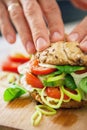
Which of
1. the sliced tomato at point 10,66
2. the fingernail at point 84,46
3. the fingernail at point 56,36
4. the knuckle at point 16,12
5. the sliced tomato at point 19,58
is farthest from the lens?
the sliced tomato at point 19,58

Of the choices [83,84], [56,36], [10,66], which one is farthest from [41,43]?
[10,66]

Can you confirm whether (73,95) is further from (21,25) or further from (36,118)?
(21,25)

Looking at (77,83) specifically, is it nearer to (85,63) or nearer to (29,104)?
(85,63)

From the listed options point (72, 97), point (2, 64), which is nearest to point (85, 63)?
point (72, 97)

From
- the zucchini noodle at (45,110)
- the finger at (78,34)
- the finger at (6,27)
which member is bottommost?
the zucchini noodle at (45,110)

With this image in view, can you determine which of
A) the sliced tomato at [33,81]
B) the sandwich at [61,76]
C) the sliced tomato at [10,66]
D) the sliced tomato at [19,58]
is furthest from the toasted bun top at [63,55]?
the sliced tomato at [19,58]

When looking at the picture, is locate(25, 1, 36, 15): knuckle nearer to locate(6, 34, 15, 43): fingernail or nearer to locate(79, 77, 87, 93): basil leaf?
locate(6, 34, 15, 43): fingernail

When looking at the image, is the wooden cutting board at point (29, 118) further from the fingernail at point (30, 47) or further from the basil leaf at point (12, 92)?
the fingernail at point (30, 47)
